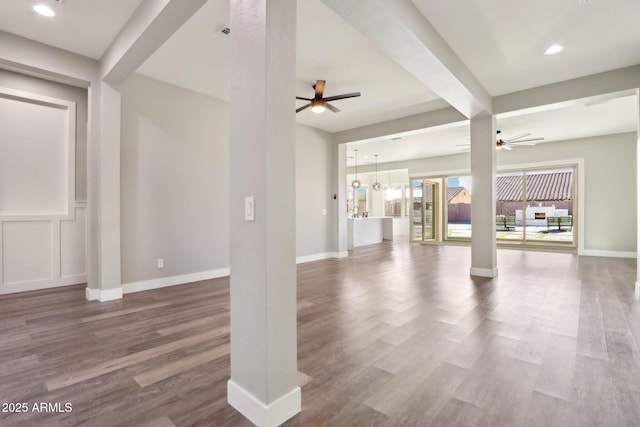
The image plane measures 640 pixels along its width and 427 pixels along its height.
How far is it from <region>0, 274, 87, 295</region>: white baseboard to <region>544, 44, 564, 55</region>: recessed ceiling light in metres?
6.80

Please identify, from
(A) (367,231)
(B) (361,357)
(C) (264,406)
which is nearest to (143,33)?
(C) (264,406)

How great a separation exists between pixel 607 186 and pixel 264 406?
31.2 ft

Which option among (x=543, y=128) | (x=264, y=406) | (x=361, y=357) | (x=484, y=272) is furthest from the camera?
(x=543, y=128)

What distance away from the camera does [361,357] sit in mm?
2217

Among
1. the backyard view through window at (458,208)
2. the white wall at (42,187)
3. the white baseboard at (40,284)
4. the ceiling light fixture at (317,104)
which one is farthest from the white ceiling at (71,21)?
the backyard view through window at (458,208)

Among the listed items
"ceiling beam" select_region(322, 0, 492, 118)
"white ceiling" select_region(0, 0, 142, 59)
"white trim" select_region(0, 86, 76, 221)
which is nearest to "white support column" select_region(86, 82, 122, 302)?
"white ceiling" select_region(0, 0, 142, 59)

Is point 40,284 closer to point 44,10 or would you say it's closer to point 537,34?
point 44,10

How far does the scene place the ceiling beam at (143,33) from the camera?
7.79 feet

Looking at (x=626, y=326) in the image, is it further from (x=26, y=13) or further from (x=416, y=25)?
(x=26, y=13)

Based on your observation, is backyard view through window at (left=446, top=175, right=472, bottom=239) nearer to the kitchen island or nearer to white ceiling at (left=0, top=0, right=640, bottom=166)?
the kitchen island

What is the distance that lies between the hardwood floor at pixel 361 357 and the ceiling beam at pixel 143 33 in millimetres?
2672

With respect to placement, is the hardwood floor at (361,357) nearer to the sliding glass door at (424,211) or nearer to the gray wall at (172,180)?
the gray wall at (172,180)

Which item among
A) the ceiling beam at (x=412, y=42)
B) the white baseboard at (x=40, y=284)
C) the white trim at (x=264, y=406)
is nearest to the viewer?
the white trim at (x=264, y=406)

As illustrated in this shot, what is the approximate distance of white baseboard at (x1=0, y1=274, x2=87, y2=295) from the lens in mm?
3838
